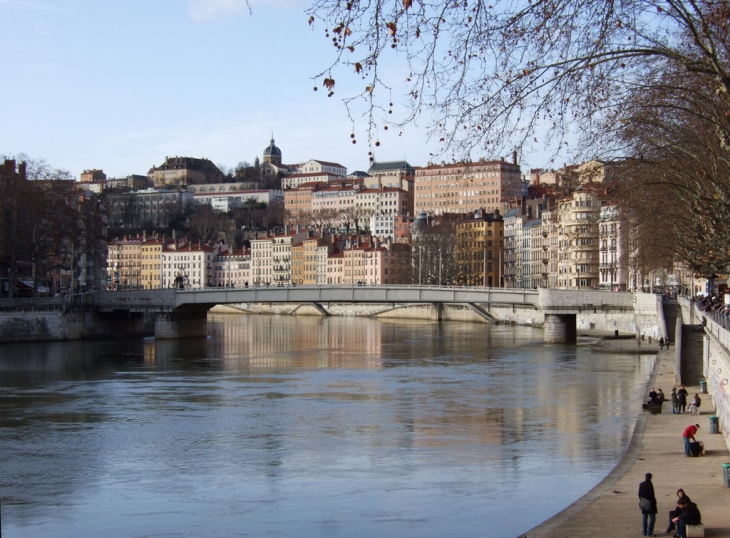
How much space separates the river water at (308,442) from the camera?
1873cm

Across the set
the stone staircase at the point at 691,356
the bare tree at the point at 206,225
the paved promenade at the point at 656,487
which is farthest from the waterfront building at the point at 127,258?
the paved promenade at the point at 656,487

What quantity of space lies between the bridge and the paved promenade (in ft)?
115

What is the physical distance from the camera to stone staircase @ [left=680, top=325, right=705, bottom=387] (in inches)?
1436

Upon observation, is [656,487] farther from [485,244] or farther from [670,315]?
[485,244]

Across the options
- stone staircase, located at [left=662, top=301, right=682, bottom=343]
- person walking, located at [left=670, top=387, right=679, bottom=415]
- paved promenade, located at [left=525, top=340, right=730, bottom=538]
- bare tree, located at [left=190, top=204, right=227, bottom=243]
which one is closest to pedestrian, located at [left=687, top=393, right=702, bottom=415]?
person walking, located at [left=670, top=387, right=679, bottom=415]

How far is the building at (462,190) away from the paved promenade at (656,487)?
5051 inches

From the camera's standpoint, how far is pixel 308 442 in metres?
26.4

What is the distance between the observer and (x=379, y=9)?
351 inches

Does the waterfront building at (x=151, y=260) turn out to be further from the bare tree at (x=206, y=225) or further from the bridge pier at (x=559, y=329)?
the bridge pier at (x=559, y=329)

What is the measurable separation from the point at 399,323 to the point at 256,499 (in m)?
77.7

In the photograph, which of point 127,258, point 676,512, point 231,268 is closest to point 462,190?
point 231,268

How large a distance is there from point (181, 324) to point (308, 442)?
47.1 meters

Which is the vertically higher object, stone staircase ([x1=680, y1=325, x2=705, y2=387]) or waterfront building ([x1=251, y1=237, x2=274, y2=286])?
waterfront building ([x1=251, y1=237, x2=274, y2=286])

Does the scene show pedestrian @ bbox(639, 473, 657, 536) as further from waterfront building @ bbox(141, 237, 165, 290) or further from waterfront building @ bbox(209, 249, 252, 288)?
waterfront building @ bbox(141, 237, 165, 290)
